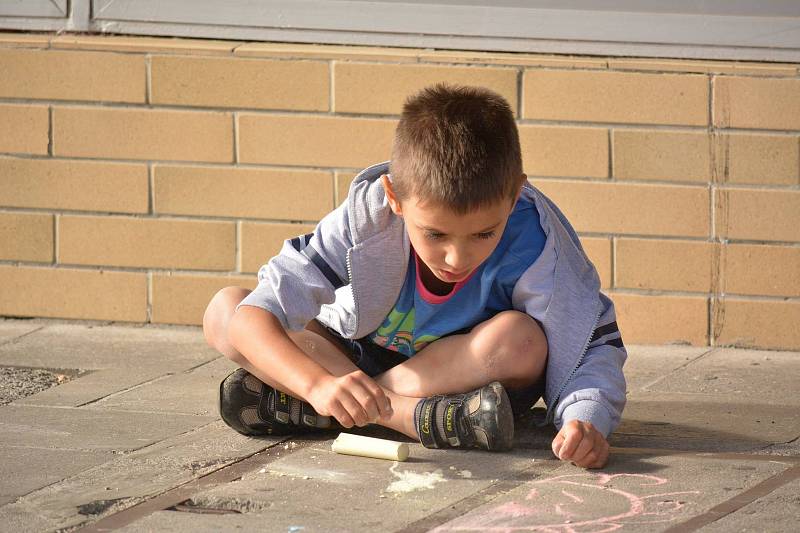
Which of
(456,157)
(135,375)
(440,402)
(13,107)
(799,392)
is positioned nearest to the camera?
(456,157)

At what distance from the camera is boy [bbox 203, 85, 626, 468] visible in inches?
97.6

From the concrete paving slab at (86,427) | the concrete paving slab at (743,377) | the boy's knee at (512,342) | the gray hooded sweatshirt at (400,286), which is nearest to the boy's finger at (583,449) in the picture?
the gray hooded sweatshirt at (400,286)

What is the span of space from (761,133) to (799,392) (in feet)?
2.75

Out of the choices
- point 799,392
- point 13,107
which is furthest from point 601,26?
point 13,107

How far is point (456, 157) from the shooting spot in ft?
8.07

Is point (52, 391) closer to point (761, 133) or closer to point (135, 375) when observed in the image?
point (135, 375)

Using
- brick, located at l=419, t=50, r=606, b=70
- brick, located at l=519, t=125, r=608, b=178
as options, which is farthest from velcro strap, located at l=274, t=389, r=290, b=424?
brick, located at l=419, t=50, r=606, b=70

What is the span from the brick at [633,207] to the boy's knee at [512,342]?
1125 mm

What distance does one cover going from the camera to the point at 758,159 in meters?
3.63

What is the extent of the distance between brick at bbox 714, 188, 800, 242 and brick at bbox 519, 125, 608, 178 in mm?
372

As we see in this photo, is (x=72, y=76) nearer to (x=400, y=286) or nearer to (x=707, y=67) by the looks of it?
(x=400, y=286)

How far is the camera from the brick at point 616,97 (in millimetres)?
3652

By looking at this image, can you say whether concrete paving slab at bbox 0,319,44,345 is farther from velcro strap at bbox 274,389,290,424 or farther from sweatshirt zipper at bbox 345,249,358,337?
sweatshirt zipper at bbox 345,249,358,337

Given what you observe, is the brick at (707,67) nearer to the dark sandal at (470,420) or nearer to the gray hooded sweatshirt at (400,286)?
the gray hooded sweatshirt at (400,286)
